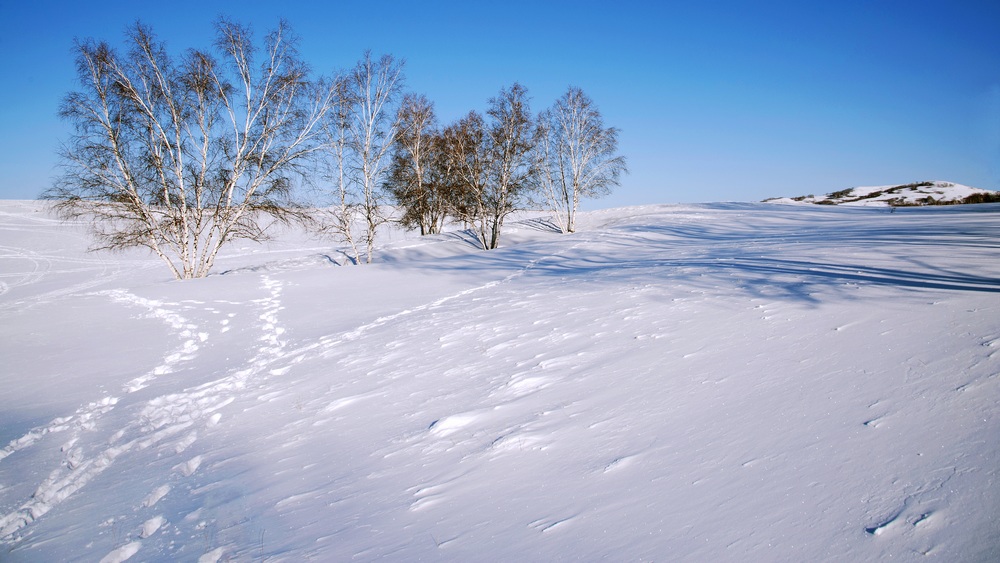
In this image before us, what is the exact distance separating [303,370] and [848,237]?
11.0 m

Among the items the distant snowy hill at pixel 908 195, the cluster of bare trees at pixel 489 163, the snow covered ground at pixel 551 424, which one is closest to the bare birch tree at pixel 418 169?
the cluster of bare trees at pixel 489 163

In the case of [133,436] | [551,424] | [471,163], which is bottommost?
[133,436]

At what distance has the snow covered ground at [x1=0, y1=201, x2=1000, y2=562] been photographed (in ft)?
7.27

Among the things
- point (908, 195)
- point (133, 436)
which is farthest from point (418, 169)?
point (908, 195)

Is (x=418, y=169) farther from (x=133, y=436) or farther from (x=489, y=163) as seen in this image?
(x=133, y=436)

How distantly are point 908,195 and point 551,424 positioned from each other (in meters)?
35.3

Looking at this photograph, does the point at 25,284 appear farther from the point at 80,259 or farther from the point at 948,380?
the point at 948,380

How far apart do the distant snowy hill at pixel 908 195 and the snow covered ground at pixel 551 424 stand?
23182mm

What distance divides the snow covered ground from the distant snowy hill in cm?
2318

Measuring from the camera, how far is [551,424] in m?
3.53

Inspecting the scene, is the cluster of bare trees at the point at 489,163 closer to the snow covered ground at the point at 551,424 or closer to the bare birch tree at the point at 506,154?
the bare birch tree at the point at 506,154

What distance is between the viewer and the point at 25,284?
1975 centimetres

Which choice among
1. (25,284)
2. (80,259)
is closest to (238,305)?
(25,284)

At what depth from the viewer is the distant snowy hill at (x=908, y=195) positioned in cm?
2523
